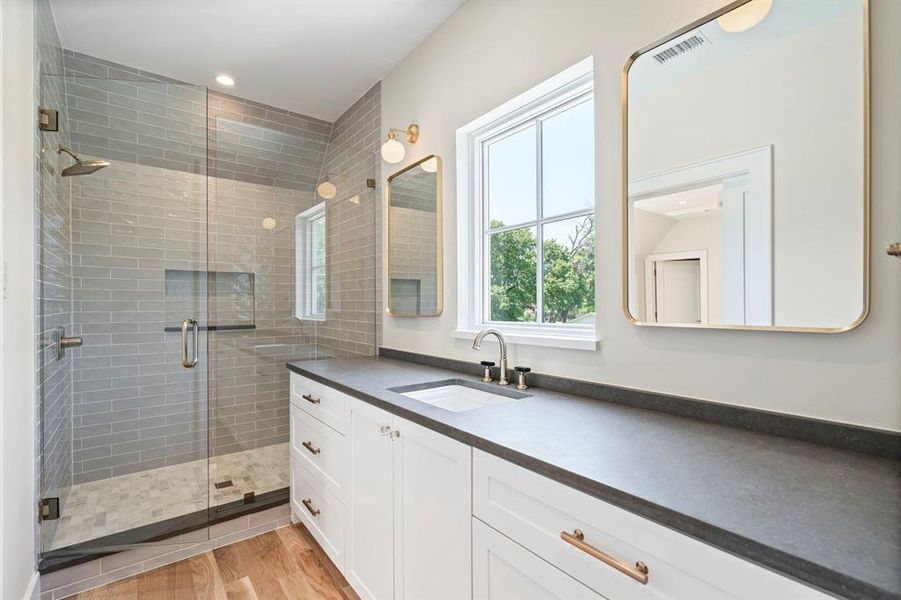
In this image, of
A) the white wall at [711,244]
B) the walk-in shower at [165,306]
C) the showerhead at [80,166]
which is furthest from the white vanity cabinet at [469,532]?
the showerhead at [80,166]

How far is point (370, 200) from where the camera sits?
2947mm

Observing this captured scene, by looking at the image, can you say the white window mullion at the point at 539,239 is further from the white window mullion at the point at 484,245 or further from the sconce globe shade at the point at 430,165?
the sconce globe shade at the point at 430,165

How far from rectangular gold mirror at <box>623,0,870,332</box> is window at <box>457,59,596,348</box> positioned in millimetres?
317

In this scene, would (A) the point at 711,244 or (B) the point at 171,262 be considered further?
(B) the point at 171,262

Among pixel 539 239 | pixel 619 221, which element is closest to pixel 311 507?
pixel 539 239

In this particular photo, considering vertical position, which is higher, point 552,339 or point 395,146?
point 395,146

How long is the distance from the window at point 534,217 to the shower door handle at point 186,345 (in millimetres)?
1428

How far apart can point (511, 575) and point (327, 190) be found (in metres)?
2.40

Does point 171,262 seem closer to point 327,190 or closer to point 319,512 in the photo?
point 327,190

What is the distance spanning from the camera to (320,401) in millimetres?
2051

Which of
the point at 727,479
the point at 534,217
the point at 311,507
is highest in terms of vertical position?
the point at 534,217

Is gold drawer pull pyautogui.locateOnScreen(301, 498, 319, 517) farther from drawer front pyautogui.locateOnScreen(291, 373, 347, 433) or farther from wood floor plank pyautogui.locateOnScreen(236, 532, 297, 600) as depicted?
drawer front pyautogui.locateOnScreen(291, 373, 347, 433)

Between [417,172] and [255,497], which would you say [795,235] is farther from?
[255,497]

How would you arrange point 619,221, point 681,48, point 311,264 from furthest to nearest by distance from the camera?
point 311,264 → point 619,221 → point 681,48
